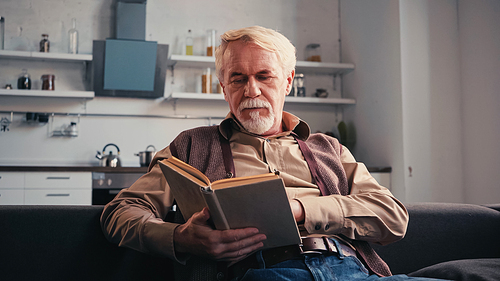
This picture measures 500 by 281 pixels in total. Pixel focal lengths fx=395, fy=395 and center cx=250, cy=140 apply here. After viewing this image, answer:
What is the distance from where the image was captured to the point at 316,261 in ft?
3.55

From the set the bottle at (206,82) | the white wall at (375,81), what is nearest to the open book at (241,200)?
the white wall at (375,81)

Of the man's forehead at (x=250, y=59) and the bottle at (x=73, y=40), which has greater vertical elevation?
the bottle at (x=73, y=40)

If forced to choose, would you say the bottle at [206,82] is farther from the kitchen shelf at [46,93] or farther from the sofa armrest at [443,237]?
the sofa armrest at [443,237]

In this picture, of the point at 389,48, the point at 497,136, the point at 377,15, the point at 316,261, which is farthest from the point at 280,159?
the point at 377,15

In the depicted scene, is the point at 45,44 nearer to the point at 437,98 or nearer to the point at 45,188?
the point at 45,188

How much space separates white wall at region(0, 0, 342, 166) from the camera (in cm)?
372

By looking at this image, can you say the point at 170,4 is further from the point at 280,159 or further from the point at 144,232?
the point at 144,232

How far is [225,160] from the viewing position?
1288 millimetres

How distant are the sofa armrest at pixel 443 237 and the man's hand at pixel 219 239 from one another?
1.95 ft

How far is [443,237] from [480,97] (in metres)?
2.19

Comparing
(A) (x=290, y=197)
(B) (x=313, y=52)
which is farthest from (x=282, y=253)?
(B) (x=313, y=52)

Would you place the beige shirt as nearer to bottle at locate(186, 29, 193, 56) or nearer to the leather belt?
the leather belt

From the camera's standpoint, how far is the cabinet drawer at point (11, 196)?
3.08 meters

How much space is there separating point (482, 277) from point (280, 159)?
66cm
